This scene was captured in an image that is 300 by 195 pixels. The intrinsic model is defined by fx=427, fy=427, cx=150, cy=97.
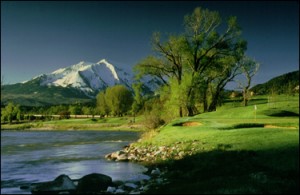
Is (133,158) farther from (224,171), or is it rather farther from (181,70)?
(181,70)

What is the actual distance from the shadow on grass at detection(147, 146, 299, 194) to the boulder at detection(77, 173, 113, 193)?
302cm

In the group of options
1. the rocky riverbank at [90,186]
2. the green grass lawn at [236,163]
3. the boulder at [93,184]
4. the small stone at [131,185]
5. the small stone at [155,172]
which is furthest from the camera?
the small stone at [155,172]

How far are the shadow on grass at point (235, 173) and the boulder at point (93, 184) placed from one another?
3024 millimetres

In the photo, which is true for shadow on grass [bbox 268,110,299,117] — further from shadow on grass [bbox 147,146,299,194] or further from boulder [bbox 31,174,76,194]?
boulder [bbox 31,174,76,194]

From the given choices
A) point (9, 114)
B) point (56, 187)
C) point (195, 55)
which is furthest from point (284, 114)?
point (9, 114)

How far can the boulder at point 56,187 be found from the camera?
22.9m

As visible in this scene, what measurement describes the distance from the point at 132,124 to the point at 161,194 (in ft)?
389

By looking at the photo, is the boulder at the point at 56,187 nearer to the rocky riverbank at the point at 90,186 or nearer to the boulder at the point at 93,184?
the rocky riverbank at the point at 90,186

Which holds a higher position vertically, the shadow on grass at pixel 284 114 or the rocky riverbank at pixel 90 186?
the shadow on grass at pixel 284 114

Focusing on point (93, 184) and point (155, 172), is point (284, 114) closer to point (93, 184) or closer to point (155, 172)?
point (155, 172)

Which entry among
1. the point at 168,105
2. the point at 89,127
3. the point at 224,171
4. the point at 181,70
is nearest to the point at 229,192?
the point at 224,171

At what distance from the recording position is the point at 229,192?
64.9 ft

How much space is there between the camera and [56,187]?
2306cm

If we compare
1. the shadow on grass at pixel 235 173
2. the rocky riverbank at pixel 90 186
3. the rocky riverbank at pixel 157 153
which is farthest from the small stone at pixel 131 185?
the rocky riverbank at pixel 157 153
